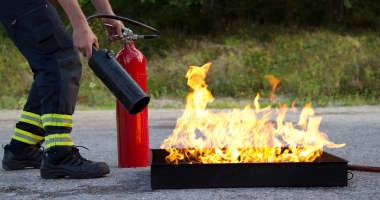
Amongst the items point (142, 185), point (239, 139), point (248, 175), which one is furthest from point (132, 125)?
point (248, 175)

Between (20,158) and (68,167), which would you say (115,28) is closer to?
(68,167)

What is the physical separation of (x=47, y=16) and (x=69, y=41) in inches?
8.1

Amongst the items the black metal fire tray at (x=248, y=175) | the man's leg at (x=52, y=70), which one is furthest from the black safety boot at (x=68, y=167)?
the black metal fire tray at (x=248, y=175)

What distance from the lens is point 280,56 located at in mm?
14672

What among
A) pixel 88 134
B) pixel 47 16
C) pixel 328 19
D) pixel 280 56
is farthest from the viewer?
pixel 328 19

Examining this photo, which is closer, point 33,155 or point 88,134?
point 33,155

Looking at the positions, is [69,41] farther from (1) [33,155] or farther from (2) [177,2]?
(2) [177,2]

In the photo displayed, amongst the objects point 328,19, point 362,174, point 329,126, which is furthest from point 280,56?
point 362,174

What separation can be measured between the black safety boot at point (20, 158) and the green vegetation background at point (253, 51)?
23.9ft

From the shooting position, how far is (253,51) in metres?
15.1

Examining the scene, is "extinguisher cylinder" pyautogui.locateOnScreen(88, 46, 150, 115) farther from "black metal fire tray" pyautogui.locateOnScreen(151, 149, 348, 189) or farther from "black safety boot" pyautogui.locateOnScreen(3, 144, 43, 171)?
"black safety boot" pyautogui.locateOnScreen(3, 144, 43, 171)

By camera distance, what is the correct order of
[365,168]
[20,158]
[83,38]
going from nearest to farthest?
[83,38], [365,168], [20,158]

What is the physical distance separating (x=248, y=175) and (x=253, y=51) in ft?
39.4

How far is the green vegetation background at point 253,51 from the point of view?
1248 cm
